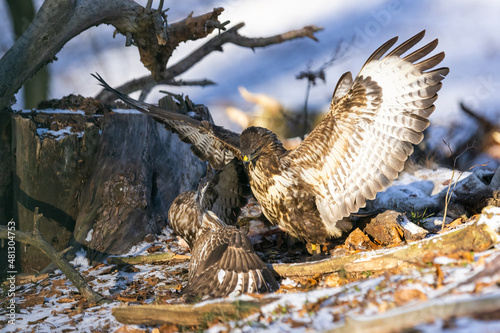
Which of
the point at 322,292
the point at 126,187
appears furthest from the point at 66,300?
the point at 322,292

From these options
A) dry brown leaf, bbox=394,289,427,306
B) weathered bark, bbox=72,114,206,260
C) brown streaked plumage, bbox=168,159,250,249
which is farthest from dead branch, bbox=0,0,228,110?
dry brown leaf, bbox=394,289,427,306

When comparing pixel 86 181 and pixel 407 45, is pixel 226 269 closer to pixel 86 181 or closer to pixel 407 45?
pixel 407 45

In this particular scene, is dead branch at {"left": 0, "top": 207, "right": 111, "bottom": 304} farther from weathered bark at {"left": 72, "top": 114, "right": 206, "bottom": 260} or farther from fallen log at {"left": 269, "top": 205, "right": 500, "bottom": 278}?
fallen log at {"left": 269, "top": 205, "right": 500, "bottom": 278}

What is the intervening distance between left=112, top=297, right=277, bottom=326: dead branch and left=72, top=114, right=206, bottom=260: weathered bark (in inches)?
79.7

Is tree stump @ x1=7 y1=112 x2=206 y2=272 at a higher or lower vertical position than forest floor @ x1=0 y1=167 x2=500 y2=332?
higher

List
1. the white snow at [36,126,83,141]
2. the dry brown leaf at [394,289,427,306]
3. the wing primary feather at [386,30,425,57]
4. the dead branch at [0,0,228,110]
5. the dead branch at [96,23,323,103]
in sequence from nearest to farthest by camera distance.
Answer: the dry brown leaf at [394,289,427,306], the wing primary feather at [386,30,425,57], the white snow at [36,126,83,141], the dead branch at [0,0,228,110], the dead branch at [96,23,323,103]

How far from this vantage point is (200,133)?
16.5 ft

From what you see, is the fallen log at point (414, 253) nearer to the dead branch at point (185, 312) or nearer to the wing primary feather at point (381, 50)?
the dead branch at point (185, 312)

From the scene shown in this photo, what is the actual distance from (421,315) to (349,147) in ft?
7.29

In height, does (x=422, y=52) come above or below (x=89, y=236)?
above

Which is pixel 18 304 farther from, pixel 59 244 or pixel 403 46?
pixel 403 46

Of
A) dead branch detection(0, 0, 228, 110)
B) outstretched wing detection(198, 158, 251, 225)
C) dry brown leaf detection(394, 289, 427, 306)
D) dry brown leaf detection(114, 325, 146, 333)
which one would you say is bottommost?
dry brown leaf detection(114, 325, 146, 333)

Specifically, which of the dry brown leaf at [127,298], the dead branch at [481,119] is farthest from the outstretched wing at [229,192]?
the dead branch at [481,119]

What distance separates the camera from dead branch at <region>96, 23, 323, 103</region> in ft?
35.9
